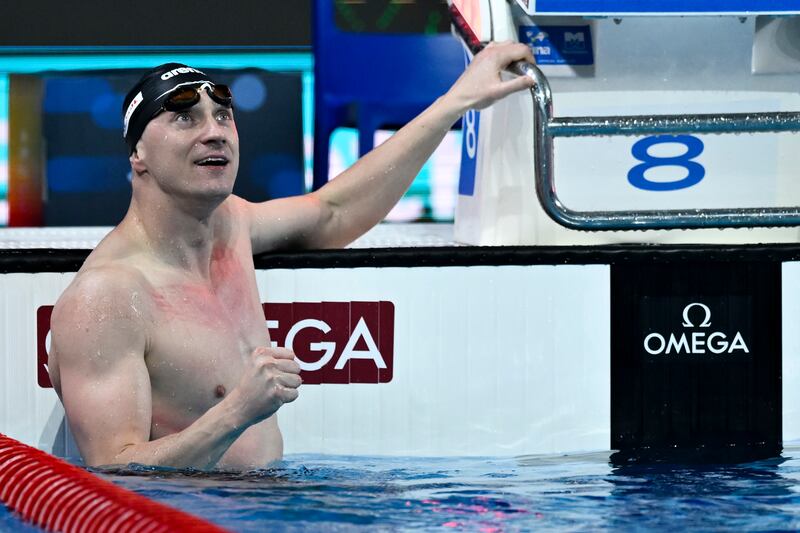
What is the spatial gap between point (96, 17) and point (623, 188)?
3.81m

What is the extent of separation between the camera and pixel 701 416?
304cm

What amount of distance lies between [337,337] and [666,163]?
0.91m

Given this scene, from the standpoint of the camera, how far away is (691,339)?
302 cm

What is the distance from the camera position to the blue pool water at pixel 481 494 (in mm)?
2283

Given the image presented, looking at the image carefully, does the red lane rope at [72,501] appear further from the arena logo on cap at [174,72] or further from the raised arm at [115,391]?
the arena logo on cap at [174,72]

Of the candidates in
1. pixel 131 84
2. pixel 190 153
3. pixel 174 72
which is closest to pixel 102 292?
pixel 190 153

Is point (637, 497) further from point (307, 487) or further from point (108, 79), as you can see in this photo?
point (108, 79)

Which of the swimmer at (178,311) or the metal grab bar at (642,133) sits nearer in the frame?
the swimmer at (178,311)

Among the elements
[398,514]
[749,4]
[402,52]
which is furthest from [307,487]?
[402,52]

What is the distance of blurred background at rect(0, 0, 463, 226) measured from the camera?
4.68 m

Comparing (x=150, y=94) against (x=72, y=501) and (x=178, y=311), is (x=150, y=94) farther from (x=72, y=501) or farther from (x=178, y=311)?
(x=72, y=501)

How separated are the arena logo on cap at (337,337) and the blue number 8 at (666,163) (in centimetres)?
72

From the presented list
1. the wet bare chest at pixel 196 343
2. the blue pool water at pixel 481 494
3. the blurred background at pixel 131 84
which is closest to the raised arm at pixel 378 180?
the wet bare chest at pixel 196 343

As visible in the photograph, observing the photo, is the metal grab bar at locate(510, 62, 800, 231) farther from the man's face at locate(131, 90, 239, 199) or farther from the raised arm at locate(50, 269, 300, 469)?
the raised arm at locate(50, 269, 300, 469)
